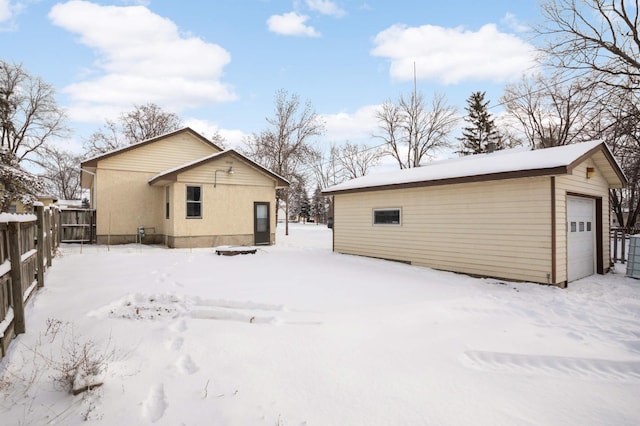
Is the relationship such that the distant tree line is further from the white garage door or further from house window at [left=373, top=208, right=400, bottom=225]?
house window at [left=373, top=208, right=400, bottom=225]

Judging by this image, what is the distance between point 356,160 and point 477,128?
48.3 feet

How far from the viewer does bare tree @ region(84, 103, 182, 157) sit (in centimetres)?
3047

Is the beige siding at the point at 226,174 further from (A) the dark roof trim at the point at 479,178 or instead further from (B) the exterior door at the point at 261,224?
(A) the dark roof trim at the point at 479,178

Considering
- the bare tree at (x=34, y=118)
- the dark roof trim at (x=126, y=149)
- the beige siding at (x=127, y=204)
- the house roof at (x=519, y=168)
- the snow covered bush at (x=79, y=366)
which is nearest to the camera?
the snow covered bush at (x=79, y=366)

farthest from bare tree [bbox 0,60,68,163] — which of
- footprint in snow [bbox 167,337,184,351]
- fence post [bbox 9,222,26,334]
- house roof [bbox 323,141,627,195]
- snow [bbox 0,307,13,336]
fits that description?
footprint in snow [bbox 167,337,184,351]

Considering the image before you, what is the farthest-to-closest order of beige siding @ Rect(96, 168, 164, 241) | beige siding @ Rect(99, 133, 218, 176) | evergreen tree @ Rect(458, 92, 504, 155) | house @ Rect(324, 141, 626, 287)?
1. evergreen tree @ Rect(458, 92, 504, 155)
2. beige siding @ Rect(99, 133, 218, 176)
3. beige siding @ Rect(96, 168, 164, 241)
4. house @ Rect(324, 141, 626, 287)

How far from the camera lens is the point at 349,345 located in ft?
12.8

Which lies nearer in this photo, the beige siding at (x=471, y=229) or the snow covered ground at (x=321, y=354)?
the snow covered ground at (x=321, y=354)

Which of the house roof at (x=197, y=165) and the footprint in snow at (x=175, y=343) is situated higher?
the house roof at (x=197, y=165)

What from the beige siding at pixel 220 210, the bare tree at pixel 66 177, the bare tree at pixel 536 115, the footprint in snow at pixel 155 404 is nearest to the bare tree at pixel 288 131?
the beige siding at pixel 220 210

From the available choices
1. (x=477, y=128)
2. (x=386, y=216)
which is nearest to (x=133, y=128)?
(x=386, y=216)

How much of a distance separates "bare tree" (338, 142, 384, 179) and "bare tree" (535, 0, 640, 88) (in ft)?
87.2

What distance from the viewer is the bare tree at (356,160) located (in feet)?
134

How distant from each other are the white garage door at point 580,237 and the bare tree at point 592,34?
6.83 meters
